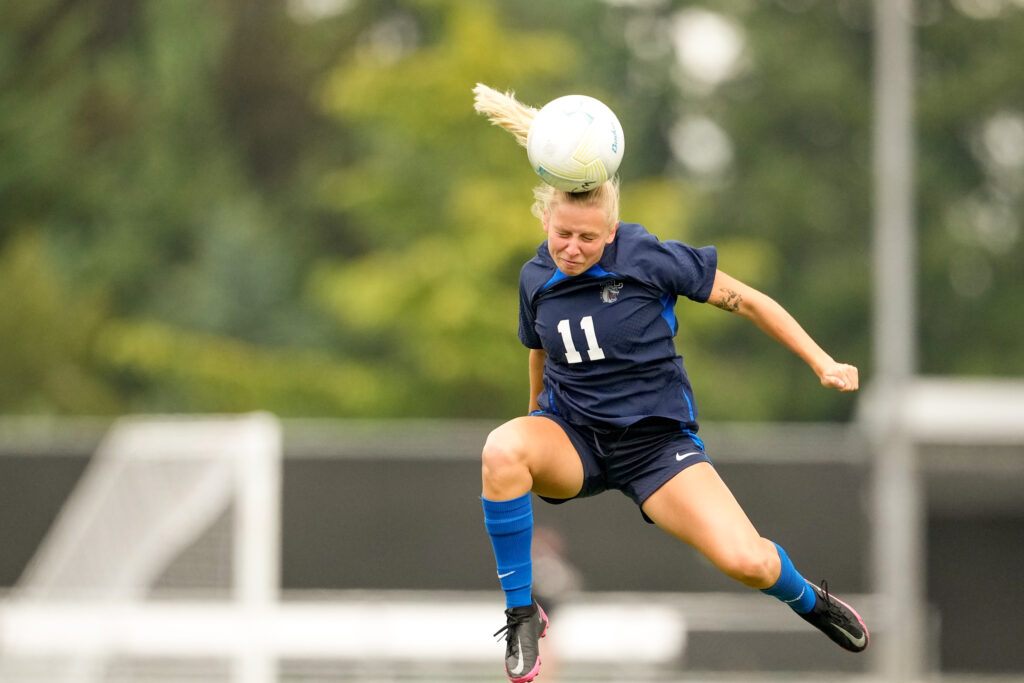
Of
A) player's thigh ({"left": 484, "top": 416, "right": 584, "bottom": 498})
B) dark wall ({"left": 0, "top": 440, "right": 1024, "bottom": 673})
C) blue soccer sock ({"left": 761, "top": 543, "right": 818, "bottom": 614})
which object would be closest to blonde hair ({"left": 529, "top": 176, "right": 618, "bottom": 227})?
player's thigh ({"left": 484, "top": 416, "right": 584, "bottom": 498})

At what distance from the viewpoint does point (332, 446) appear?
18.0 meters

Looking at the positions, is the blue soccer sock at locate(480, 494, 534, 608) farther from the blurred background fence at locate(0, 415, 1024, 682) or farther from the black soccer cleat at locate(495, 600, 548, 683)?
the blurred background fence at locate(0, 415, 1024, 682)

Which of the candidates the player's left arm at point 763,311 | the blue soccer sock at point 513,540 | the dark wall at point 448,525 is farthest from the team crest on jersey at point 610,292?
the dark wall at point 448,525

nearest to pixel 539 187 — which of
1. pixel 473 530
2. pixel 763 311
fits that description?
pixel 763 311

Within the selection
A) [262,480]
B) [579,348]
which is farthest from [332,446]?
[579,348]

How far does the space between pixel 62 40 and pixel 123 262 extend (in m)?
5.00

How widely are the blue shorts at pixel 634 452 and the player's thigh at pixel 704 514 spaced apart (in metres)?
0.05

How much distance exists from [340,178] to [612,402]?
2121 centimetres

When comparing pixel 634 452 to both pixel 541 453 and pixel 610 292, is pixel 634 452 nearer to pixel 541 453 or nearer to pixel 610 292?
pixel 541 453

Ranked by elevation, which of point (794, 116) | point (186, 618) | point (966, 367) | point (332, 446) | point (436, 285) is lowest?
point (186, 618)

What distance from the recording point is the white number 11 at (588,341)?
20.4 feet

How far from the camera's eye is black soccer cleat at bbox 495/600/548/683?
232 inches

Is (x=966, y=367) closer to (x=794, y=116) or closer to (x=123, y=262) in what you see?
(x=794, y=116)

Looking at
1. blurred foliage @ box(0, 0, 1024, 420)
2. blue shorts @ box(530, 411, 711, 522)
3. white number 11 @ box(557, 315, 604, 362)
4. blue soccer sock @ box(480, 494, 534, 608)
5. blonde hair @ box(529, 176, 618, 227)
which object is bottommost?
blue soccer sock @ box(480, 494, 534, 608)
